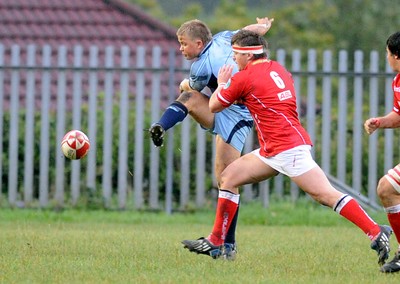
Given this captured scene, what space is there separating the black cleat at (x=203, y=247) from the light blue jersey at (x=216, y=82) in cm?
92

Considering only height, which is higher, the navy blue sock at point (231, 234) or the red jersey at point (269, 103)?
the red jersey at point (269, 103)

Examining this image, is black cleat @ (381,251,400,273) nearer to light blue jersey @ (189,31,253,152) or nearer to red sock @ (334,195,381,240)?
red sock @ (334,195,381,240)

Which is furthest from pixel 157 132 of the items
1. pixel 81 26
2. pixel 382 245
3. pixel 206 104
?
pixel 81 26

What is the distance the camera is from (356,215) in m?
8.59

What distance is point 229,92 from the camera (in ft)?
29.0

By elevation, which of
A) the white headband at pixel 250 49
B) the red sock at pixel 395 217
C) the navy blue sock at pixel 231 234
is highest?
the white headband at pixel 250 49

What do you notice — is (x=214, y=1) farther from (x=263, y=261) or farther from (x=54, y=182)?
(x=263, y=261)

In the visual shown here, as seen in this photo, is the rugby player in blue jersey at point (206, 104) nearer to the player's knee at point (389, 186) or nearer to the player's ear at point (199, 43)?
the player's ear at point (199, 43)

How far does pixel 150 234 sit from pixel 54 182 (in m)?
3.96

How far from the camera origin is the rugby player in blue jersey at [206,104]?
962 cm

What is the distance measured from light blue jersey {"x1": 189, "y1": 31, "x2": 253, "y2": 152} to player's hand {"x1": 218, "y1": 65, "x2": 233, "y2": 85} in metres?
0.42

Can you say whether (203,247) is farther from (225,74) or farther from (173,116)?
(225,74)

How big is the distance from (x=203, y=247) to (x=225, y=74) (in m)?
1.39

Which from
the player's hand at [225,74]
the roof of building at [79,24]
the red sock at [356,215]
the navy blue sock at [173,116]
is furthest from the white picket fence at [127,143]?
the roof of building at [79,24]
